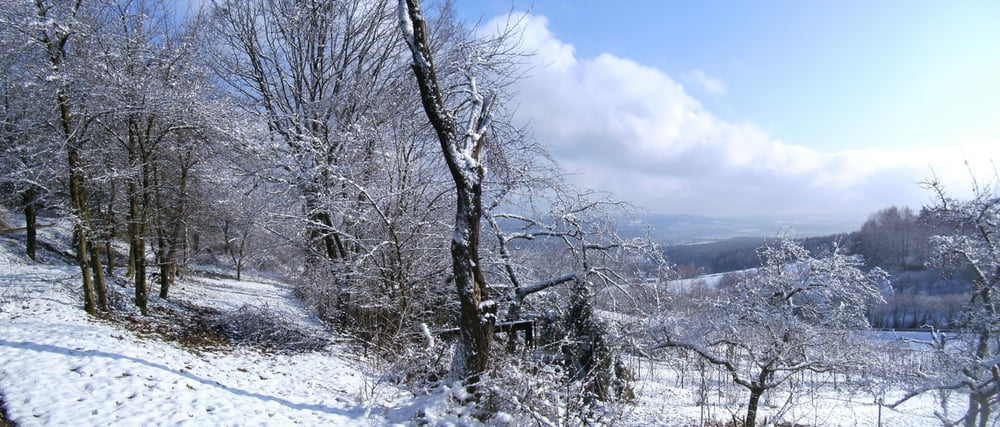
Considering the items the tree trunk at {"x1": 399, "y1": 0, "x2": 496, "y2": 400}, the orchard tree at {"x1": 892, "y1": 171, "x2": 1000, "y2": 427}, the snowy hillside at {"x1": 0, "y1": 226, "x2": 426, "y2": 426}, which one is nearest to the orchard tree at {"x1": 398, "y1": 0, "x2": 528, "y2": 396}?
the tree trunk at {"x1": 399, "y1": 0, "x2": 496, "y2": 400}

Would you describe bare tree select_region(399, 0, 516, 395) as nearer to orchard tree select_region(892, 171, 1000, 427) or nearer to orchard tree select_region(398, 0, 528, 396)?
orchard tree select_region(398, 0, 528, 396)

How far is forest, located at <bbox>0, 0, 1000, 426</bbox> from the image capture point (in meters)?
6.60

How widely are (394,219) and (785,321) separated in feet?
25.0

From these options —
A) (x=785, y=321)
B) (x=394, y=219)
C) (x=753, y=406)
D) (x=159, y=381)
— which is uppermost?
(x=394, y=219)

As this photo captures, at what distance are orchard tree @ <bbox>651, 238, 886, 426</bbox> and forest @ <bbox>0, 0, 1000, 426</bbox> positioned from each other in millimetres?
54

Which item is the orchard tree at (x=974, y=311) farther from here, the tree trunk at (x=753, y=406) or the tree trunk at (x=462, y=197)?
the tree trunk at (x=462, y=197)

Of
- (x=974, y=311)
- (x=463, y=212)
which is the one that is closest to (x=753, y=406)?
(x=974, y=311)

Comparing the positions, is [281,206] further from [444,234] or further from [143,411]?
[143,411]

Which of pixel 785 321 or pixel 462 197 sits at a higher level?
pixel 462 197

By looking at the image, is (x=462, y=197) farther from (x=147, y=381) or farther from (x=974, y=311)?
(x=974, y=311)

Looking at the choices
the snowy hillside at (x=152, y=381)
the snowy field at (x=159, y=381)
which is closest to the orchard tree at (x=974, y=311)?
the snowy field at (x=159, y=381)

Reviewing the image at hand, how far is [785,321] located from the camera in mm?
9281

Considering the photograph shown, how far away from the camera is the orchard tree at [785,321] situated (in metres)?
9.13

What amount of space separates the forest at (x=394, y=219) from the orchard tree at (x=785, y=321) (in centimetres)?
5
